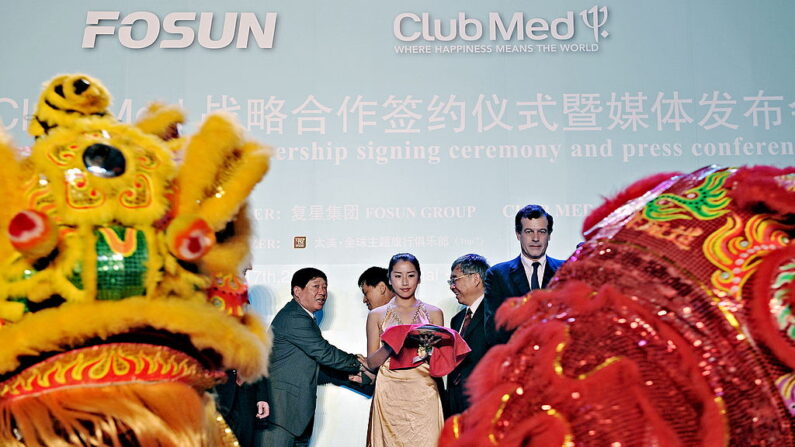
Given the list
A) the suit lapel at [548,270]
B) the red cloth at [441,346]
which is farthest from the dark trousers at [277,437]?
the suit lapel at [548,270]

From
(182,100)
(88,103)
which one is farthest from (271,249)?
(88,103)

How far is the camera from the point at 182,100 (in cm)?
515

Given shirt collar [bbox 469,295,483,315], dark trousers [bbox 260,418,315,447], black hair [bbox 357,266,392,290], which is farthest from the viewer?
black hair [bbox 357,266,392,290]

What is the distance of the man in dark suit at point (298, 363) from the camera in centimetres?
479

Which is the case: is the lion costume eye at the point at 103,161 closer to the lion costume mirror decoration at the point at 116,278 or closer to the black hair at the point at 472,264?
the lion costume mirror decoration at the point at 116,278

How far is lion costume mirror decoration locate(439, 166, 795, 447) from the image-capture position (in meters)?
0.58

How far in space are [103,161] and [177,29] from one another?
174 inches

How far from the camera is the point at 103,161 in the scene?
3.38 ft

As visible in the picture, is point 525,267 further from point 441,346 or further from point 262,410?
point 262,410

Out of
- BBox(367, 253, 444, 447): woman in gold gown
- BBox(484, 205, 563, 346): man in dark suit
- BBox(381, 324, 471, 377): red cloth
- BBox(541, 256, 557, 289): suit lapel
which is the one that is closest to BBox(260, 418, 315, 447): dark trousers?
BBox(367, 253, 444, 447): woman in gold gown

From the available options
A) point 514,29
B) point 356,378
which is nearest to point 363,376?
point 356,378

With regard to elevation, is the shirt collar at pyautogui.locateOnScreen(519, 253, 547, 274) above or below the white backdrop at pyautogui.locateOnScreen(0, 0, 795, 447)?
below

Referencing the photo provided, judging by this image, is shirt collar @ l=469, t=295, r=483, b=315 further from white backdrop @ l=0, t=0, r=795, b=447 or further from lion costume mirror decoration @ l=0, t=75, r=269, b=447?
lion costume mirror decoration @ l=0, t=75, r=269, b=447

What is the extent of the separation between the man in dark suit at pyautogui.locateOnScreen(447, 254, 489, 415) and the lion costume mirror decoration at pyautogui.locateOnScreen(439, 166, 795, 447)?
3.63 meters
